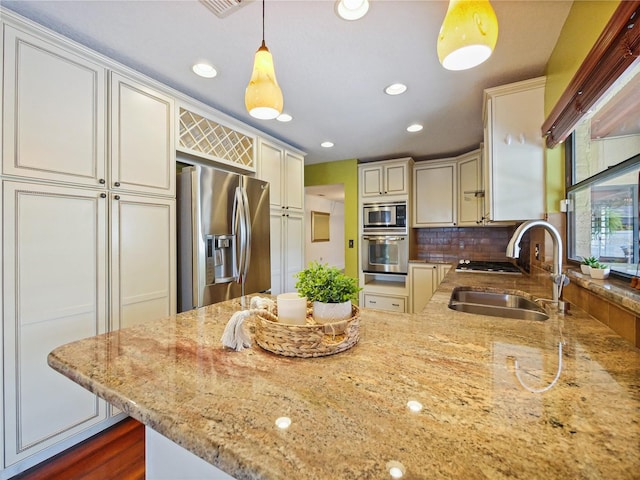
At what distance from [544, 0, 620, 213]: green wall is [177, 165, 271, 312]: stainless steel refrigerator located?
212 centimetres

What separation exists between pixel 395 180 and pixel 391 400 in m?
3.41

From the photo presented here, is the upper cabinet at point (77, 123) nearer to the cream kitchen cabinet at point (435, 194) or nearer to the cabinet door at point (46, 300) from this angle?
the cabinet door at point (46, 300)

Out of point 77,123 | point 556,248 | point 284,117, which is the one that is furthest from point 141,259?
point 556,248

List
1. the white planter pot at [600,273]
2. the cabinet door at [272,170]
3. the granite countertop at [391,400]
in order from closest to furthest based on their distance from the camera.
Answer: the granite countertop at [391,400], the white planter pot at [600,273], the cabinet door at [272,170]

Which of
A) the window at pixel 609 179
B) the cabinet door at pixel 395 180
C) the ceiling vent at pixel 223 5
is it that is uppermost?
the ceiling vent at pixel 223 5

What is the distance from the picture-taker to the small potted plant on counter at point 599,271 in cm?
114

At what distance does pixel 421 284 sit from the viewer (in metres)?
3.50

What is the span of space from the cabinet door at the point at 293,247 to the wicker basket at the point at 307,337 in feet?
7.59

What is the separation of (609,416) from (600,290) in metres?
0.73

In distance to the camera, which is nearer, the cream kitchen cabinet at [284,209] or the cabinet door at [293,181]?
the cream kitchen cabinet at [284,209]

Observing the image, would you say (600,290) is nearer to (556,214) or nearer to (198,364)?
(556,214)

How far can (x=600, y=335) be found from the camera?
0.91 m

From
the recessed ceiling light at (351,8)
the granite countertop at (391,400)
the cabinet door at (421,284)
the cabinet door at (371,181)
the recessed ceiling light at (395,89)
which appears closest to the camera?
the granite countertop at (391,400)

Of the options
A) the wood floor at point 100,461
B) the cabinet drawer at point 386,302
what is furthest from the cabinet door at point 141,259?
the cabinet drawer at point 386,302
